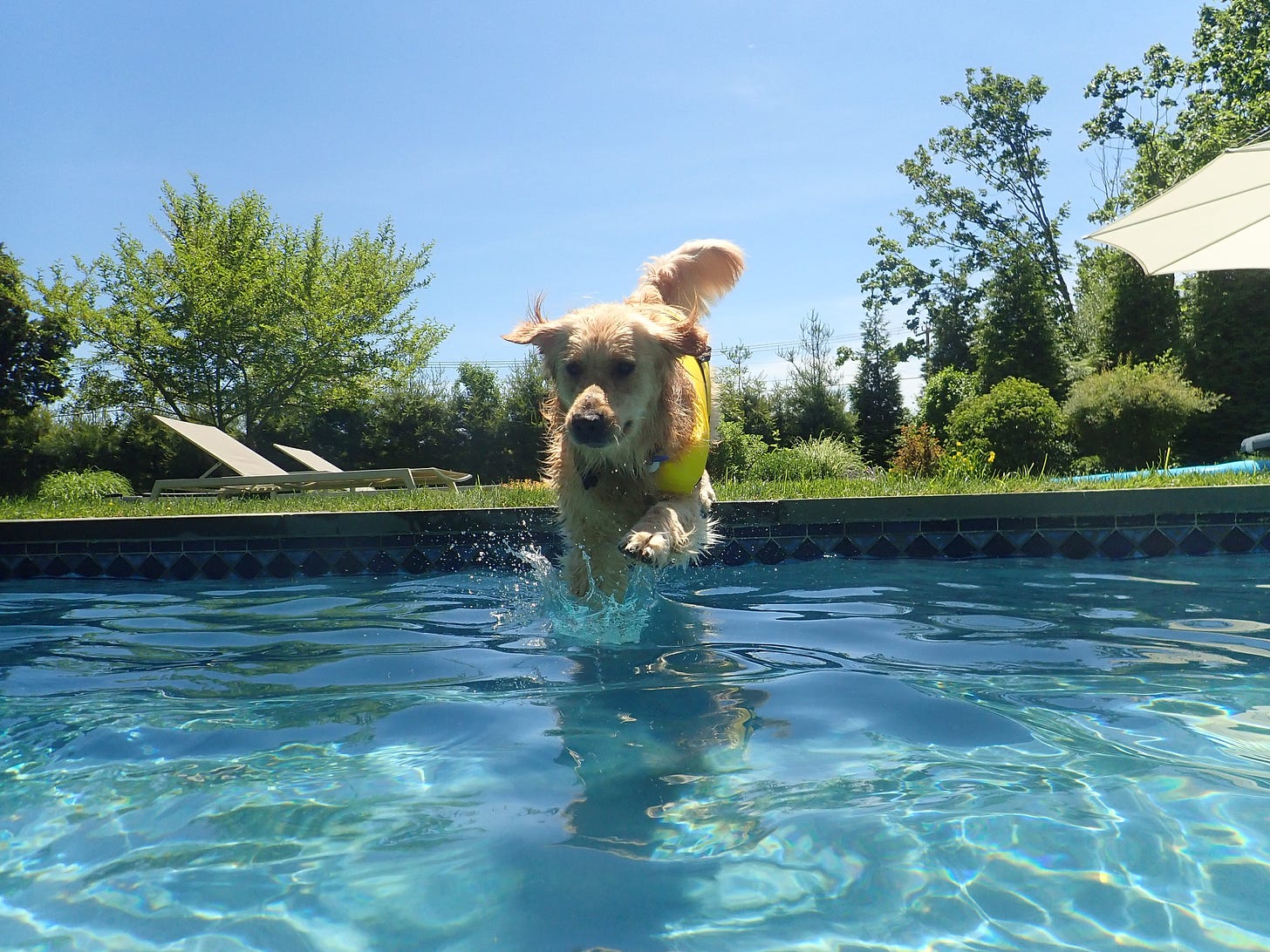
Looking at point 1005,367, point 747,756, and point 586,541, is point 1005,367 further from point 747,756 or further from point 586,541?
point 747,756

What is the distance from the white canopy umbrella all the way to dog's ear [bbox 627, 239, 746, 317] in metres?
3.42

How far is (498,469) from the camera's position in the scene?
27.0m

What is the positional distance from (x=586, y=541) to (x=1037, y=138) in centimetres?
3543

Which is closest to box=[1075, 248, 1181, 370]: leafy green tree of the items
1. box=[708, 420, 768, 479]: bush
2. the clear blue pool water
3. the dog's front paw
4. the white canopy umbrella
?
box=[708, 420, 768, 479]: bush

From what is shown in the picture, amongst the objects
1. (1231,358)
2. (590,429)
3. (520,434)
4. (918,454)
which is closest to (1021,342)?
(1231,358)

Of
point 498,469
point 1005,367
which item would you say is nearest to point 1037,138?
point 1005,367

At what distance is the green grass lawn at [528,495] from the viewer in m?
7.69

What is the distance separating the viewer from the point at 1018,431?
14930 mm

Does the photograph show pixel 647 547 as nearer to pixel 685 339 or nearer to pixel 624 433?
pixel 624 433

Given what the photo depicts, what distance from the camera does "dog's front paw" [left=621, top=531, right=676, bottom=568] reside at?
152 inches

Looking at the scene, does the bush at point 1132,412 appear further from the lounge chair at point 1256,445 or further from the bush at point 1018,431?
the lounge chair at point 1256,445

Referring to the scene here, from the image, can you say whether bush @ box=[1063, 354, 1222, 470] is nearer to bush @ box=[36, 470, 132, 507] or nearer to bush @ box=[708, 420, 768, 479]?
bush @ box=[708, 420, 768, 479]

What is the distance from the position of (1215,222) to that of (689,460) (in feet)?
17.1

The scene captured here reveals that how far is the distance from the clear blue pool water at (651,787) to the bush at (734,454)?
1069 cm
